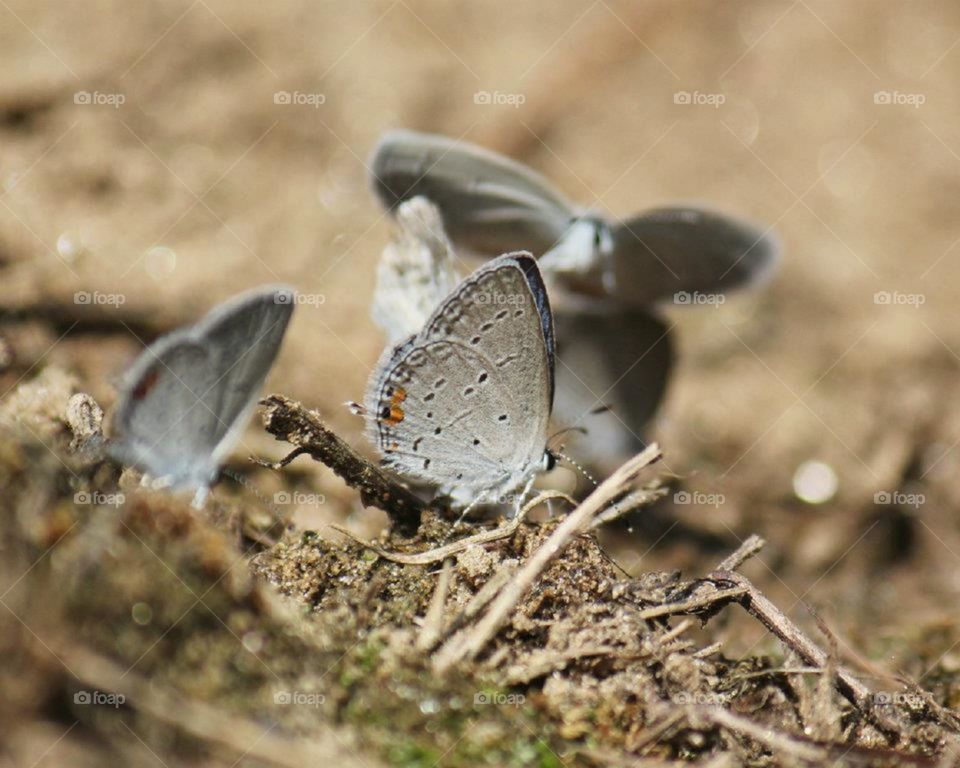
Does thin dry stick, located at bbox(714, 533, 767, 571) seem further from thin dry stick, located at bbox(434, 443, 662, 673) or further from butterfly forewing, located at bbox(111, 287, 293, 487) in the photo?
butterfly forewing, located at bbox(111, 287, 293, 487)

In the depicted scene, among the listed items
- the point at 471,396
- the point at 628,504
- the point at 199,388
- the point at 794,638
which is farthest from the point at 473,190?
the point at 794,638

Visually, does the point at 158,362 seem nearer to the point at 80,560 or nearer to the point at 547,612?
the point at 80,560

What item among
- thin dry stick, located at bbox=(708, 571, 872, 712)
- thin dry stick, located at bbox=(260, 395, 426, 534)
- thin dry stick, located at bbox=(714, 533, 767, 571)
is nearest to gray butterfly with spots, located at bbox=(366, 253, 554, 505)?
thin dry stick, located at bbox=(260, 395, 426, 534)

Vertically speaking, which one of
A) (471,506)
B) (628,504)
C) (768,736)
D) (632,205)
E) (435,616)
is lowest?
(435,616)

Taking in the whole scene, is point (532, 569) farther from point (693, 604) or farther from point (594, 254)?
point (594, 254)

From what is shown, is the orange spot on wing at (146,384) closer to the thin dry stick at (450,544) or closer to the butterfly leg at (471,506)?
the thin dry stick at (450,544)

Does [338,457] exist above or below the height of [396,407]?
below
